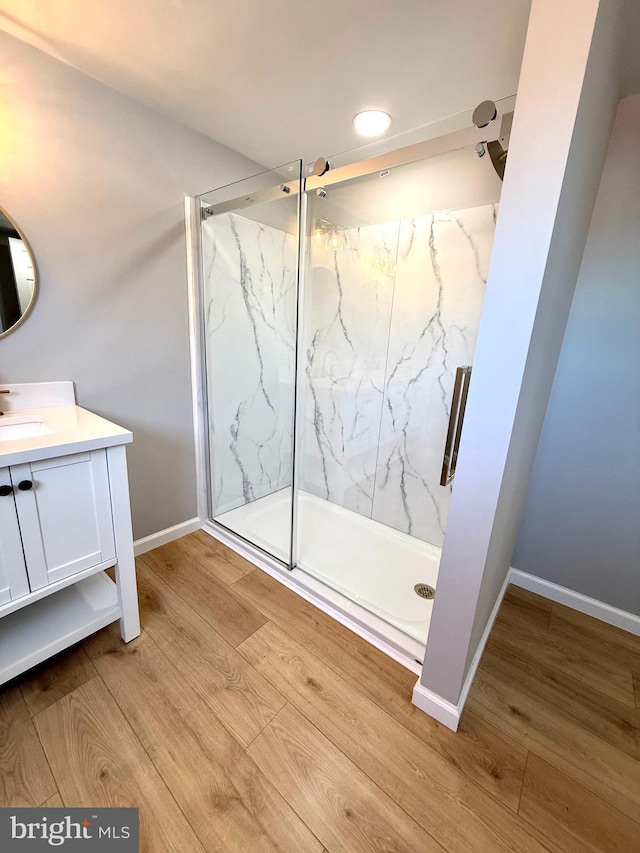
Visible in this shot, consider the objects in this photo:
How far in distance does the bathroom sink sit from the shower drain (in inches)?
76.3

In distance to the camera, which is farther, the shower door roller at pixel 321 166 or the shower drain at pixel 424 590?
the shower drain at pixel 424 590

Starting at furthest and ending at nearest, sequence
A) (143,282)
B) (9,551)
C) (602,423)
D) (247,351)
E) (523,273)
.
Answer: (247,351)
(143,282)
(602,423)
(9,551)
(523,273)

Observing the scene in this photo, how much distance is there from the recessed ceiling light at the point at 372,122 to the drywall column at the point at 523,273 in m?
0.91

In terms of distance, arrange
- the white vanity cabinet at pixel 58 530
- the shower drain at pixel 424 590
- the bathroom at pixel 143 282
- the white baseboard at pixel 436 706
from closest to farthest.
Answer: the white vanity cabinet at pixel 58 530
the white baseboard at pixel 436 706
the bathroom at pixel 143 282
the shower drain at pixel 424 590

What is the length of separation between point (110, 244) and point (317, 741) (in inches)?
90.0

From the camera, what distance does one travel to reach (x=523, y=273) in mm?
879

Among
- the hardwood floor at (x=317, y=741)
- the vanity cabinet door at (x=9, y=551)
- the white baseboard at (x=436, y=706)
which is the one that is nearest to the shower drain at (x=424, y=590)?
the hardwood floor at (x=317, y=741)

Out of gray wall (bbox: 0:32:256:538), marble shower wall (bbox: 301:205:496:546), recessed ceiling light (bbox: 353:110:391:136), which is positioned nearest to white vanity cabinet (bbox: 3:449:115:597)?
gray wall (bbox: 0:32:256:538)

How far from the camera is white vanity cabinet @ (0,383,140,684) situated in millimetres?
1106

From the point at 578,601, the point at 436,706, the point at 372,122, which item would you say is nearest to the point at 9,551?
the point at 436,706

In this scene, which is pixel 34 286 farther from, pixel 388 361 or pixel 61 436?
pixel 388 361

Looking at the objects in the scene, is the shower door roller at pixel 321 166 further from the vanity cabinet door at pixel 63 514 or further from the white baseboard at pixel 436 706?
the white baseboard at pixel 436 706

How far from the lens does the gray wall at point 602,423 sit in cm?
150

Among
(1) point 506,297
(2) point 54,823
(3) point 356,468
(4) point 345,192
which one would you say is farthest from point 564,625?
(4) point 345,192
